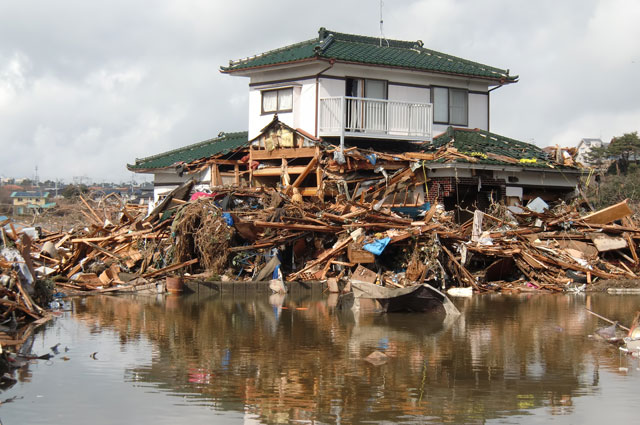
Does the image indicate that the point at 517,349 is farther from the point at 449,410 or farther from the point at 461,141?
the point at 461,141

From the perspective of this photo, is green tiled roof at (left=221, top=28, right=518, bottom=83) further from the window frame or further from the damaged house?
the window frame

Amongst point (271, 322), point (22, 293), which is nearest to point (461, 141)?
point (271, 322)

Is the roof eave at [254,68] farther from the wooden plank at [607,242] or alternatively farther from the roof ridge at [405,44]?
the wooden plank at [607,242]

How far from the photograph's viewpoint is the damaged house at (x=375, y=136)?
2625 cm

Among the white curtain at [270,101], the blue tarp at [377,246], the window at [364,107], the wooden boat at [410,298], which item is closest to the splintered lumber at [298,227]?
the blue tarp at [377,246]

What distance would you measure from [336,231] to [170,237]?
469 centimetres

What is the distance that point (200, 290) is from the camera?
68.6 feet

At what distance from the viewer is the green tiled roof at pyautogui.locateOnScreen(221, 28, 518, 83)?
28.6 m

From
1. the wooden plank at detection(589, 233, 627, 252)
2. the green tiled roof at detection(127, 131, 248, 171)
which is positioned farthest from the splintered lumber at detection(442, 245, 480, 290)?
the green tiled roof at detection(127, 131, 248, 171)

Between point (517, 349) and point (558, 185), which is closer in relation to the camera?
point (517, 349)

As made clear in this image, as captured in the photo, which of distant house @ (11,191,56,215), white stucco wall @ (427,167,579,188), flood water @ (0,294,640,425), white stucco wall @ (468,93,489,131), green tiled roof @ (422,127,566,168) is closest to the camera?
flood water @ (0,294,640,425)

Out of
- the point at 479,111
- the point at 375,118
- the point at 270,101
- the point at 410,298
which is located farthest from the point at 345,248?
the point at 479,111

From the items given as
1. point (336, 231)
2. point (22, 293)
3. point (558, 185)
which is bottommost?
point (22, 293)

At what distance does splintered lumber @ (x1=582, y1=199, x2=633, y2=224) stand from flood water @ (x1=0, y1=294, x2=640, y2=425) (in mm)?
6404
